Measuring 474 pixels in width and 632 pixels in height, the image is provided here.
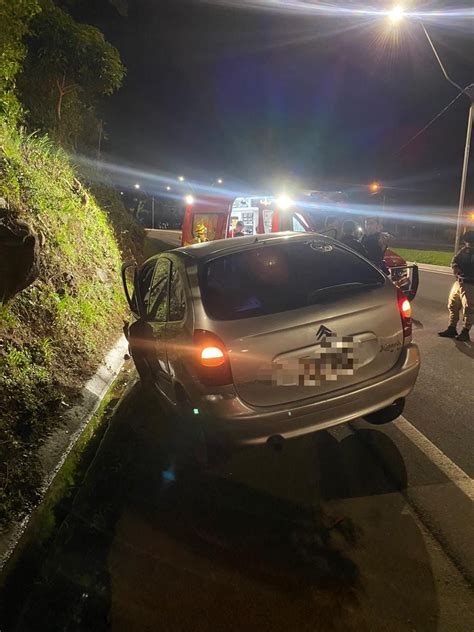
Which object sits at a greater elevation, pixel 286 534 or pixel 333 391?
pixel 333 391

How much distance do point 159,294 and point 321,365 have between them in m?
1.86

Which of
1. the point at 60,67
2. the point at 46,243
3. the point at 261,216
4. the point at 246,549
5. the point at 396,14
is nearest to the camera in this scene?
the point at 246,549

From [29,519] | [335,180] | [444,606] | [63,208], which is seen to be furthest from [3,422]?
[335,180]

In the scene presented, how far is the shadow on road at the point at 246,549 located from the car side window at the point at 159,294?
4.10 ft

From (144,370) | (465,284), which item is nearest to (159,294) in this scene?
(144,370)

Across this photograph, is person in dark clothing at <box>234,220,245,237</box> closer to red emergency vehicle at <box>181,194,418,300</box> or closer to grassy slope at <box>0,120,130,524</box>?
red emergency vehicle at <box>181,194,418,300</box>

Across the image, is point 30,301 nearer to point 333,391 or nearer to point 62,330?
point 62,330

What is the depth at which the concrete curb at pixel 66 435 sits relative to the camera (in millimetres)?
2857

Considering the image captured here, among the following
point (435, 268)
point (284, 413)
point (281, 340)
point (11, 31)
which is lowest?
point (435, 268)

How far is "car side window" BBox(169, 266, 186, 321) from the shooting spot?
3610 millimetres

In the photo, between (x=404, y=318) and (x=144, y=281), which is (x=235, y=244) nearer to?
(x=404, y=318)

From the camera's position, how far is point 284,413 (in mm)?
3209

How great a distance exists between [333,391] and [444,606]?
55.2 inches

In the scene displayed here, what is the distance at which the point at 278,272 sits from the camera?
3.84 m
